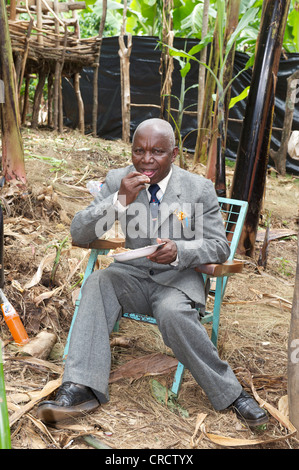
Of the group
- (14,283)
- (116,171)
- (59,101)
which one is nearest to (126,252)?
(116,171)

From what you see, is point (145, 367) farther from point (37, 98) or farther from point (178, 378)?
point (37, 98)

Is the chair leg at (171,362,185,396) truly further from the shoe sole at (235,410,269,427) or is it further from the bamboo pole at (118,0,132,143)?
the bamboo pole at (118,0,132,143)

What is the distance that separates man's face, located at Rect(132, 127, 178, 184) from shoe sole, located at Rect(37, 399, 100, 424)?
1.21 meters

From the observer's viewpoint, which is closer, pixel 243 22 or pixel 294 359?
pixel 294 359

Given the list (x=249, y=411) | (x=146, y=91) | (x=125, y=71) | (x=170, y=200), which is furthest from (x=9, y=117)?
(x=146, y=91)

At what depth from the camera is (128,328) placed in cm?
331

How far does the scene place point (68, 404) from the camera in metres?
2.18

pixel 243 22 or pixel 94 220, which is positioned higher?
pixel 243 22

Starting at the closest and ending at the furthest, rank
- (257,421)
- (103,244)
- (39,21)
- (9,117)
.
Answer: (257,421) < (103,244) < (9,117) < (39,21)

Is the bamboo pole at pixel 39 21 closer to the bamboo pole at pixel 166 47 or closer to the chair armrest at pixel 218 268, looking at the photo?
the bamboo pole at pixel 166 47

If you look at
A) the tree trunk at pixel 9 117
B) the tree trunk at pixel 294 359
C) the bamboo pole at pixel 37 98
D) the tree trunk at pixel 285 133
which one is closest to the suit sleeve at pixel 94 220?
the tree trunk at pixel 294 359

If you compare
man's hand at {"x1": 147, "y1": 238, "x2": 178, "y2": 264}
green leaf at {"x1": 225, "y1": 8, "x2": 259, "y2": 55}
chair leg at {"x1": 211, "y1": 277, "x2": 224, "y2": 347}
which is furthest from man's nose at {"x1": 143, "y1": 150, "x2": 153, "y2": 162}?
green leaf at {"x1": 225, "y1": 8, "x2": 259, "y2": 55}

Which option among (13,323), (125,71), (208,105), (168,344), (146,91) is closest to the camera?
(168,344)

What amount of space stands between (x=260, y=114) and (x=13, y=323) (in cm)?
299
